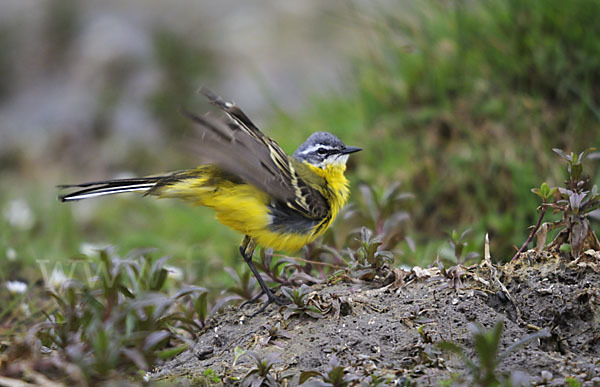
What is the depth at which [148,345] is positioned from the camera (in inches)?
116

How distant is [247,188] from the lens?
412 centimetres

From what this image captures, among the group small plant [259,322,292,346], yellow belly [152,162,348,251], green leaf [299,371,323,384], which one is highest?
A: yellow belly [152,162,348,251]

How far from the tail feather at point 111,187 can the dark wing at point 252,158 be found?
457 mm

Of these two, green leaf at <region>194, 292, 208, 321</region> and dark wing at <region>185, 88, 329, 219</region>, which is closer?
dark wing at <region>185, 88, 329, 219</region>

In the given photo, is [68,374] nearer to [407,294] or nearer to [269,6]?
[407,294]

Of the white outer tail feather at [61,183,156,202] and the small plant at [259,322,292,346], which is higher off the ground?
the white outer tail feather at [61,183,156,202]

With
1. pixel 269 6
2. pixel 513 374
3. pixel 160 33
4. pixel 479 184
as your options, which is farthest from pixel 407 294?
pixel 269 6

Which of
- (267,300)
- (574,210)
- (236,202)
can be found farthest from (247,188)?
(574,210)

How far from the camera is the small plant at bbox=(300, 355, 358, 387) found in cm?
284

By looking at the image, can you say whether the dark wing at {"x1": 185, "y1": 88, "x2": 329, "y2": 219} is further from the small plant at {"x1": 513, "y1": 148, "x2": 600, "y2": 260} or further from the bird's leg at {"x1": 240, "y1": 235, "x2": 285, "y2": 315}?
the small plant at {"x1": 513, "y1": 148, "x2": 600, "y2": 260}

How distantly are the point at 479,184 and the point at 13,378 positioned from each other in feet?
14.7

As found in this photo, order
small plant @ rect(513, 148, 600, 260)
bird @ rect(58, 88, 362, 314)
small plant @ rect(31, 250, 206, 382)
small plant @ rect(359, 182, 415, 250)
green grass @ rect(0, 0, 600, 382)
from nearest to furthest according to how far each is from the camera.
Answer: small plant @ rect(31, 250, 206, 382) < small plant @ rect(513, 148, 600, 260) < bird @ rect(58, 88, 362, 314) < small plant @ rect(359, 182, 415, 250) < green grass @ rect(0, 0, 600, 382)

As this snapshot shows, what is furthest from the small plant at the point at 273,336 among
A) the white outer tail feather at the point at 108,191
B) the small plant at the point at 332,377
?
the white outer tail feather at the point at 108,191

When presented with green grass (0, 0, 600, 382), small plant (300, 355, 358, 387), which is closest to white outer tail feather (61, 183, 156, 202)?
green grass (0, 0, 600, 382)
